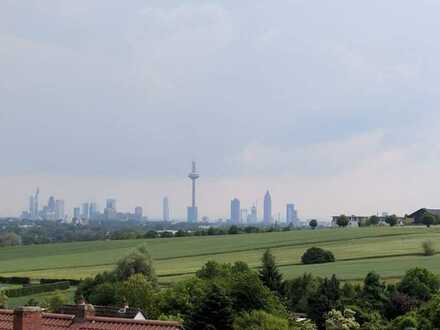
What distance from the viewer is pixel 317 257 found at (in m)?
133

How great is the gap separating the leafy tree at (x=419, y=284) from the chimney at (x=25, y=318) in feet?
231

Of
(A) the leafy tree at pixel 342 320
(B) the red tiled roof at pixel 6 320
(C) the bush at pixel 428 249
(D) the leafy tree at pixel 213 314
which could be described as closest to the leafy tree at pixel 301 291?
(A) the leafy tree at pixel 342 320

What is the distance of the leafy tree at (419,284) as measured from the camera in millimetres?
89875

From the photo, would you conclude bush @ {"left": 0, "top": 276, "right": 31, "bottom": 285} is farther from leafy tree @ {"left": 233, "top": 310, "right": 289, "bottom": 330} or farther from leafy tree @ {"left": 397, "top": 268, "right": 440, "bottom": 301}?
leafy tree @ {"left": 233, "top": 310, "right": 289, "bottom": 330}

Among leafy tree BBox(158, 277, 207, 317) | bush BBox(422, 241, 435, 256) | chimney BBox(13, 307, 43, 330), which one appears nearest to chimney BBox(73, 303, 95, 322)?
chimney BBox(13, 307, 43, 330)

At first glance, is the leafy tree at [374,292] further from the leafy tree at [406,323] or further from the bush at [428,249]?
the bush at [428,249]

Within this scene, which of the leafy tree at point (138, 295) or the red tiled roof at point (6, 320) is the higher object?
the red tiled roof at point (6, 320)

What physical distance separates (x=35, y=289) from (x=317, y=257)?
45873 mm

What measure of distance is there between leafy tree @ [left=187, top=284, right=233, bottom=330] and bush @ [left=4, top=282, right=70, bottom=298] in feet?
197

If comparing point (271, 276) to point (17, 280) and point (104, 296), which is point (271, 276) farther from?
point (17, 280)

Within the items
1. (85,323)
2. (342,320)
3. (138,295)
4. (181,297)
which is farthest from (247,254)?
(85,323)

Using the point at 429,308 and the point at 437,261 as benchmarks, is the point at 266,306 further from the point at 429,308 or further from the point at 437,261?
the point at 437,261

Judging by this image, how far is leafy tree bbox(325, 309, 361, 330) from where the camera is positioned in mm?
69062

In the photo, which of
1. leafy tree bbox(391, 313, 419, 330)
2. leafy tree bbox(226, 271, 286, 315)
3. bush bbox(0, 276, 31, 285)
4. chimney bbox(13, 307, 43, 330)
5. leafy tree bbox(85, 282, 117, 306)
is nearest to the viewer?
chimney bbox(13, 307, 43, 330)
